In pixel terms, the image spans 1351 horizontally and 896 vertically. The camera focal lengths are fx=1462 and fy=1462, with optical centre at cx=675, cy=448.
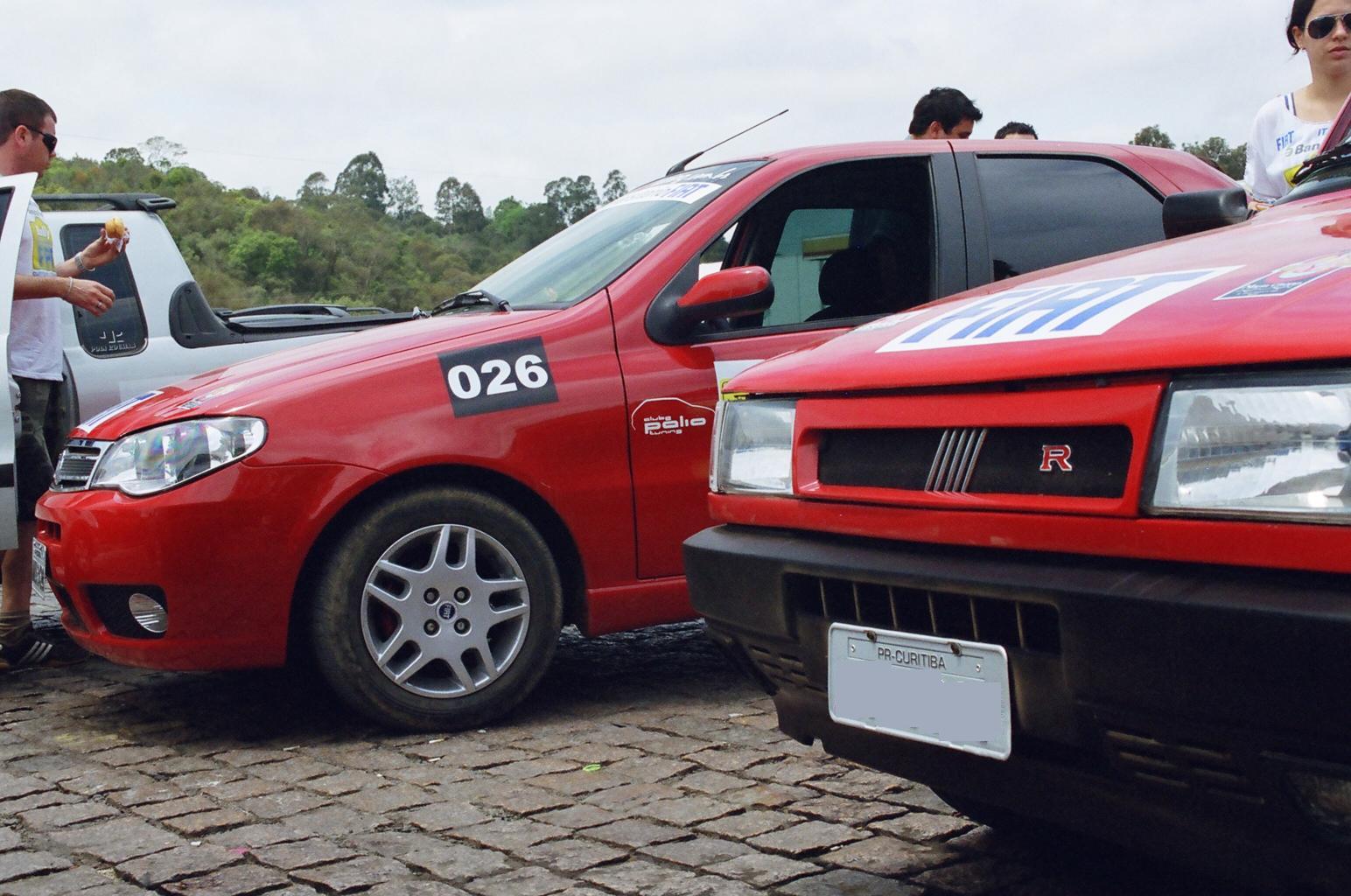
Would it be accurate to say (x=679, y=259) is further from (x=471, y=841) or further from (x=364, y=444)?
(x=471, y=841)

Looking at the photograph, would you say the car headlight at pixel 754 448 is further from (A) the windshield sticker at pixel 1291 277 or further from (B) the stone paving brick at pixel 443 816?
(B) the stone paving brick at pixel 443 816

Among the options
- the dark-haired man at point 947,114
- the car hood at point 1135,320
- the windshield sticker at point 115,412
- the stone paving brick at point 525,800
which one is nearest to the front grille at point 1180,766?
the car hood at point 1135,320

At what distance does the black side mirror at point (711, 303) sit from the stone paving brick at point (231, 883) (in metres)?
2.03

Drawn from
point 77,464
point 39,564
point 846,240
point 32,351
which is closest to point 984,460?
point 846,240

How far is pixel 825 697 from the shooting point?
251cm

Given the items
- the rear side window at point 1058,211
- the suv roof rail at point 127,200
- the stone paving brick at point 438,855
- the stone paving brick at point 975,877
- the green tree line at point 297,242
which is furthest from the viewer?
the green tree line at point 297,242

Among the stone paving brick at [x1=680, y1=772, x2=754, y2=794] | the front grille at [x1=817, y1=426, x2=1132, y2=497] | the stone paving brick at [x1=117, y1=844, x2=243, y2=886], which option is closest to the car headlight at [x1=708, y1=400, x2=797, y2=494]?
the front grille at [x1=817, y1=426, x2=1132, y2=497]

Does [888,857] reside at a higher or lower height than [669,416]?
lower

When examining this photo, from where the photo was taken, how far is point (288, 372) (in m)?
4.27

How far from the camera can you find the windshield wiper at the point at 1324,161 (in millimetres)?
3186

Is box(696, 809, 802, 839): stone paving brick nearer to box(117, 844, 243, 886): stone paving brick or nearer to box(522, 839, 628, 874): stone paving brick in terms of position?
box(522, 839, 628, 874): stone paving brick

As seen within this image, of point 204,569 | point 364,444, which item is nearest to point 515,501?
point 364,444

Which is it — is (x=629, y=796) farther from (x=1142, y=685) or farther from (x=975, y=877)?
(x=1142, y=685)

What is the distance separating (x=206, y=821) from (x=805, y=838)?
1417 millimetres
